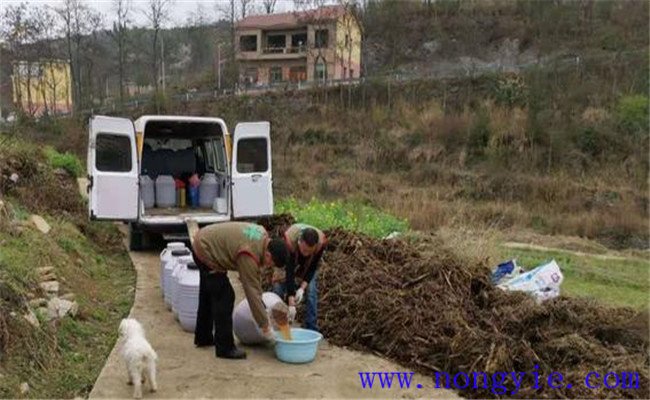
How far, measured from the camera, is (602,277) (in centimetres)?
1168

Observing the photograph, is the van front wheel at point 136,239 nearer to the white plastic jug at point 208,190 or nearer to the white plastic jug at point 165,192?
the white plastic jug at point 165,192

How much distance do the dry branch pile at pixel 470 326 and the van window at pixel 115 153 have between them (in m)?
3.88

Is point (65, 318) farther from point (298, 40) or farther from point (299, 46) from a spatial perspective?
point (298, 40)

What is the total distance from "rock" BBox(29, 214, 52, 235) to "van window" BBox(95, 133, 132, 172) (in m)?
1.11

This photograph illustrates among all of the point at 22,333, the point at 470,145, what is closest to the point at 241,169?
the point at 22,333

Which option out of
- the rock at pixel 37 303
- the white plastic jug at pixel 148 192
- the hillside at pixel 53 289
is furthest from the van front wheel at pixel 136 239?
the rock at pixel 37 303

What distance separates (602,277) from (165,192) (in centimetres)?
784

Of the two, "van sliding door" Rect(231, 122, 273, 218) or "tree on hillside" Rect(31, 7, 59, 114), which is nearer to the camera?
"van sliding door" Rect(231, 122, 273, 218)

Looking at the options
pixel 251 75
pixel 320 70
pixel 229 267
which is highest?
pixel 320 70

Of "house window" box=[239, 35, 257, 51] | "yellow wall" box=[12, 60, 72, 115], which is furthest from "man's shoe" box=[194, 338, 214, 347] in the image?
"house window" box=[239, 35, 257, 51]

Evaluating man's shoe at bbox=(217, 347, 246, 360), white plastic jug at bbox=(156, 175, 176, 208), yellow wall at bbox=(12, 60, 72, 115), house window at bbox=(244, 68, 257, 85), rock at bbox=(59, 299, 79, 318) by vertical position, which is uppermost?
house window at bbox=(244, 68, 257, 85)

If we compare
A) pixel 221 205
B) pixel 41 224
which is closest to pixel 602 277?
pixel 221 205

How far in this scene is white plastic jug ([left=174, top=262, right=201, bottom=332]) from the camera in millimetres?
6044

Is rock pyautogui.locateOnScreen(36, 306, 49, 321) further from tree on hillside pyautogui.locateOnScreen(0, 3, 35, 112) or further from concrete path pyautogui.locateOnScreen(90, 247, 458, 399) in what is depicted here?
tree on hillside pyautogui.locateOnScreen(0, 3, 35, 112)
